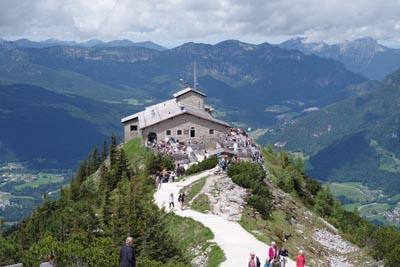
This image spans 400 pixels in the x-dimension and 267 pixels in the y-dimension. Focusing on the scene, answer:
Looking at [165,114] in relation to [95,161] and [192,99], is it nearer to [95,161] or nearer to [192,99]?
[192,99]

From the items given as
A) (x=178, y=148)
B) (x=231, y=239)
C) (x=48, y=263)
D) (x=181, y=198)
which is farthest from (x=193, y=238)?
(x=178, y=148)

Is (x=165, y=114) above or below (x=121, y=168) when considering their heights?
above

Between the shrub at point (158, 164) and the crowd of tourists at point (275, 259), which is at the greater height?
the shrub at point (158, 164)

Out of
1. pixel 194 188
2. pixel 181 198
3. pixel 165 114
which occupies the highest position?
pixel 165 114

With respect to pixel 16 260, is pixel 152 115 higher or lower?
higher

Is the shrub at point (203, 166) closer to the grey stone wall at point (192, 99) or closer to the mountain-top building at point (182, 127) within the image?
the mountain-top building at point (182, 127)

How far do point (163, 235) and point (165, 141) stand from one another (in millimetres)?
47794

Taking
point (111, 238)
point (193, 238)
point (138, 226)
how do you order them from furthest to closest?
1. point (193, 238)
2. point (111, 238)
3. point (138, 226)

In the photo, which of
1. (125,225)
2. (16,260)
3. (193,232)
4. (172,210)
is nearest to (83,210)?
(172,210)

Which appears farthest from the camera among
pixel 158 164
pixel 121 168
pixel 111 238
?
pixel 121 168

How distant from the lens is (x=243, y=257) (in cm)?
3694

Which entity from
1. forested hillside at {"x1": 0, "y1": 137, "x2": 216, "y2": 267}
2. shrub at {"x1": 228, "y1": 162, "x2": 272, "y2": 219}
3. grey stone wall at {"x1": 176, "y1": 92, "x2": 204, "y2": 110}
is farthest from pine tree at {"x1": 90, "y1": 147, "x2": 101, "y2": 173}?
shrub at {"x1": 228, "y1": 162, "x2": 272, "y2": 219}

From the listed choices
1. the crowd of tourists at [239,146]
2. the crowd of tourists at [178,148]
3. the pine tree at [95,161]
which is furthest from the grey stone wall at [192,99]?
the pine tree at [95,161]

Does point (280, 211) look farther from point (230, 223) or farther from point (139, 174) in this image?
point (139, 174)
